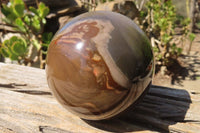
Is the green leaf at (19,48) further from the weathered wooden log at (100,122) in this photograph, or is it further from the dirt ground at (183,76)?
the dirt ground at (183,76)

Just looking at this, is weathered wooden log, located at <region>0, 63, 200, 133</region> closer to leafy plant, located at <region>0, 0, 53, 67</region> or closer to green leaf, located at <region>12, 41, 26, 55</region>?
green leaf, located at <region>12, 41, 26, 55</region>

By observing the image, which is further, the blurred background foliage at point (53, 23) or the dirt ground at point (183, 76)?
the dirt ground at point (183, 76)

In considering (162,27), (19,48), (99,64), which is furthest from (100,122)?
(162,27)

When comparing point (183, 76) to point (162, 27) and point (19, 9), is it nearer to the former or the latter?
point (162, 27)

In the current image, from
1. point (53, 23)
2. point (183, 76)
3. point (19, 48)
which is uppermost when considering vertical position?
point (53, 23)

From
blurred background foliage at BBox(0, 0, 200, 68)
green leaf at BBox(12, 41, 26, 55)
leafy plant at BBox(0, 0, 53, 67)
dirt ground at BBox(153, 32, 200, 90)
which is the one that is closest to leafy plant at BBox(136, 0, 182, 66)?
blurred background foliage at BBox(0, 0, 200, 68)

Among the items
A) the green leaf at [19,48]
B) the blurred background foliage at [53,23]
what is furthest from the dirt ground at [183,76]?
the green leaf at [19,48]
